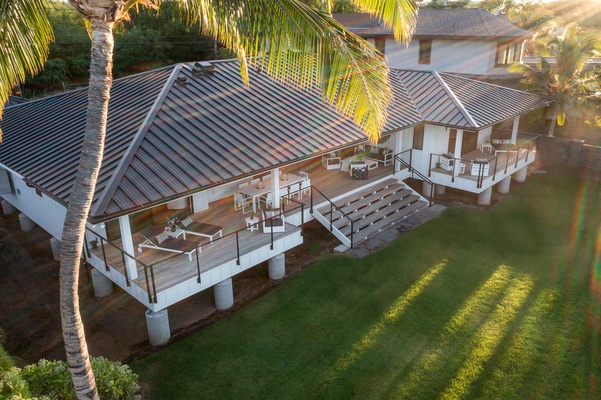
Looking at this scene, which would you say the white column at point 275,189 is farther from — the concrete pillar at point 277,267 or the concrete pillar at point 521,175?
the concrete pillar at point 521,175

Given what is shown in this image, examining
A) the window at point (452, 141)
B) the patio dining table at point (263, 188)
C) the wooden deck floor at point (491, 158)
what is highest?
the window at point (452, 141)

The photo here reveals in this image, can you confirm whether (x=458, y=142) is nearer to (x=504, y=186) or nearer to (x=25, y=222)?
(x=504, y=186)

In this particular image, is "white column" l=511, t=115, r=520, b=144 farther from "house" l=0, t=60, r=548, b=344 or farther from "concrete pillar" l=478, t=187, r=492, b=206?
"concrete pillar" l=478, t=187, r=492, b=206

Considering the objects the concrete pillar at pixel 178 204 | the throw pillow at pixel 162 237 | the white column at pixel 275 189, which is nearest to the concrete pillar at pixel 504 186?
the white column at pixel 275 189

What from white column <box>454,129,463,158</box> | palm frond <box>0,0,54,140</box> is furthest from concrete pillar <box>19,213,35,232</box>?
white column <box>454,129,463,158</box>

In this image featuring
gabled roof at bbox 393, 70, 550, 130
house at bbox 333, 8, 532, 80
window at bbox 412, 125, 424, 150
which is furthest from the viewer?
house at bbox 333, 8, 532, 80

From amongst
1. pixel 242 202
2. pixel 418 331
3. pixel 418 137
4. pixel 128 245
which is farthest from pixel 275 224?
pixel 418 137

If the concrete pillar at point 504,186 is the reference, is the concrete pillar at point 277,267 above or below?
below
